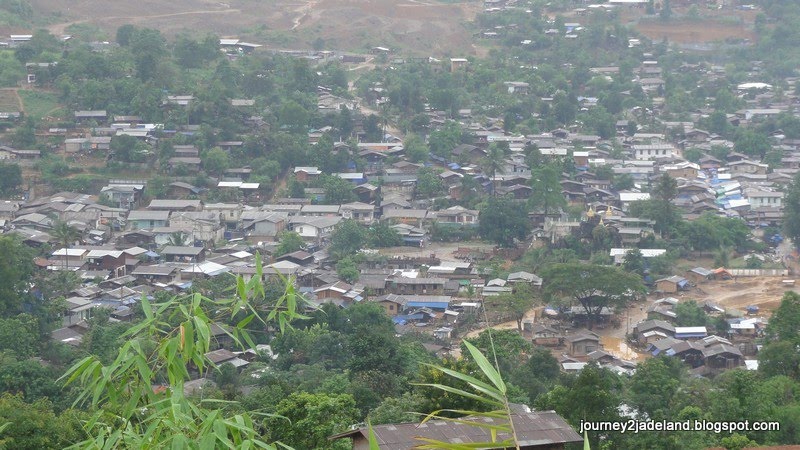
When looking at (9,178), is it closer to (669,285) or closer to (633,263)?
(633,263)

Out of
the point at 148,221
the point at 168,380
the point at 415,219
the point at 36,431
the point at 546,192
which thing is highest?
the point at 168,380

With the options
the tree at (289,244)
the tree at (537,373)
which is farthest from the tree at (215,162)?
the tree at (537,373)

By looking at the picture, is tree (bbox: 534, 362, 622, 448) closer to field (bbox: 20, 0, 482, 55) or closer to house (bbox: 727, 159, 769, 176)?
house (bbox: 727, 159, 769, 176)

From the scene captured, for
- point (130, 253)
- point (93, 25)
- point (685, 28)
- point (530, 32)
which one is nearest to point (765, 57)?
point (685, 28)

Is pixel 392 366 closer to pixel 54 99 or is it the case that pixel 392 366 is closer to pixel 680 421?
pixel 680 421

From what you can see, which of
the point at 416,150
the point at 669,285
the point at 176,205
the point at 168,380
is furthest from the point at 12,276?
the point at 168,380
